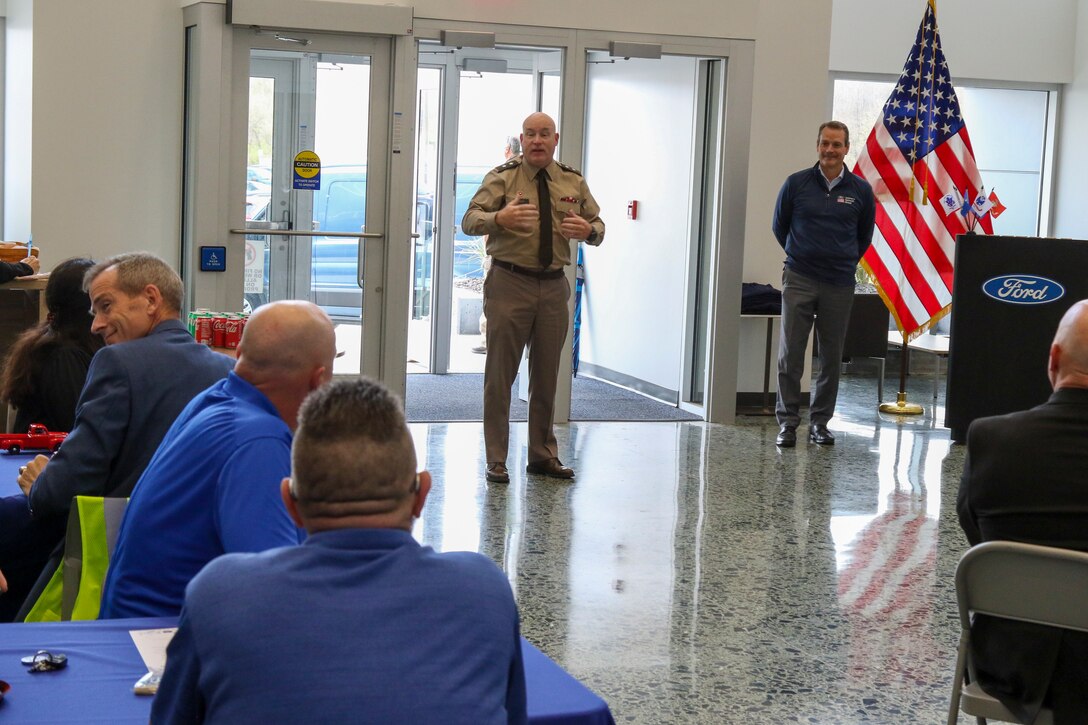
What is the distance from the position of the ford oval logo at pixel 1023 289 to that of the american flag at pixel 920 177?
158 centimetres

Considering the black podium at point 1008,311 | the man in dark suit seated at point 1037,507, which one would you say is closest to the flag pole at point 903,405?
the black podium at point 1008,311

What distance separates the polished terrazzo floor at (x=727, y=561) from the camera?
4.00 metres

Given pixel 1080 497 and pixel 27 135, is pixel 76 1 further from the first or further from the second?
pixel 1080 497

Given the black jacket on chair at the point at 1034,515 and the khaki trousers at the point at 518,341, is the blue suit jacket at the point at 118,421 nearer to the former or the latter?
the black jacket on chair at the point at 1034,515

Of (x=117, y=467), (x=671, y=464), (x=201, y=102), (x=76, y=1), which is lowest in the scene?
(x=671, y=464)

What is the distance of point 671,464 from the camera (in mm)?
7395

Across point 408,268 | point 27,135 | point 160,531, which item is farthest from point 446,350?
point 160,531

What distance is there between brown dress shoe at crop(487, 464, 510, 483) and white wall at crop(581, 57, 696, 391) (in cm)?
298

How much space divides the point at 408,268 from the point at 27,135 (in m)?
2.37

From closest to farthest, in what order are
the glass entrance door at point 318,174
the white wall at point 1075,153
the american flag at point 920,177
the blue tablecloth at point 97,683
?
1. the blue tablecloth at point 97,683
2. the glass entrance door at point 318,174
3. the american flag at point 920,177
4. the white wall at point 1075,153

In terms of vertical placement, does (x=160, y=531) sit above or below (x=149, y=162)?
below

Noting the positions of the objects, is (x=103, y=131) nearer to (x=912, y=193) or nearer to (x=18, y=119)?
(x=18, y=119)

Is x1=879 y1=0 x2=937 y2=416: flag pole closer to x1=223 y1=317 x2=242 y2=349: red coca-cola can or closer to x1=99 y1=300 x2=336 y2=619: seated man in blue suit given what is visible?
x1=223 y1=317 x2=242 y2=349: red coca-cola can

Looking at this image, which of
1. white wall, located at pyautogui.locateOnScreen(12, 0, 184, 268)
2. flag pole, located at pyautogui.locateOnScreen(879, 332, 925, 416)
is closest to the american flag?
flag pole, located at pyautogui.locateOnScreen(879, 332, 925, 416)
